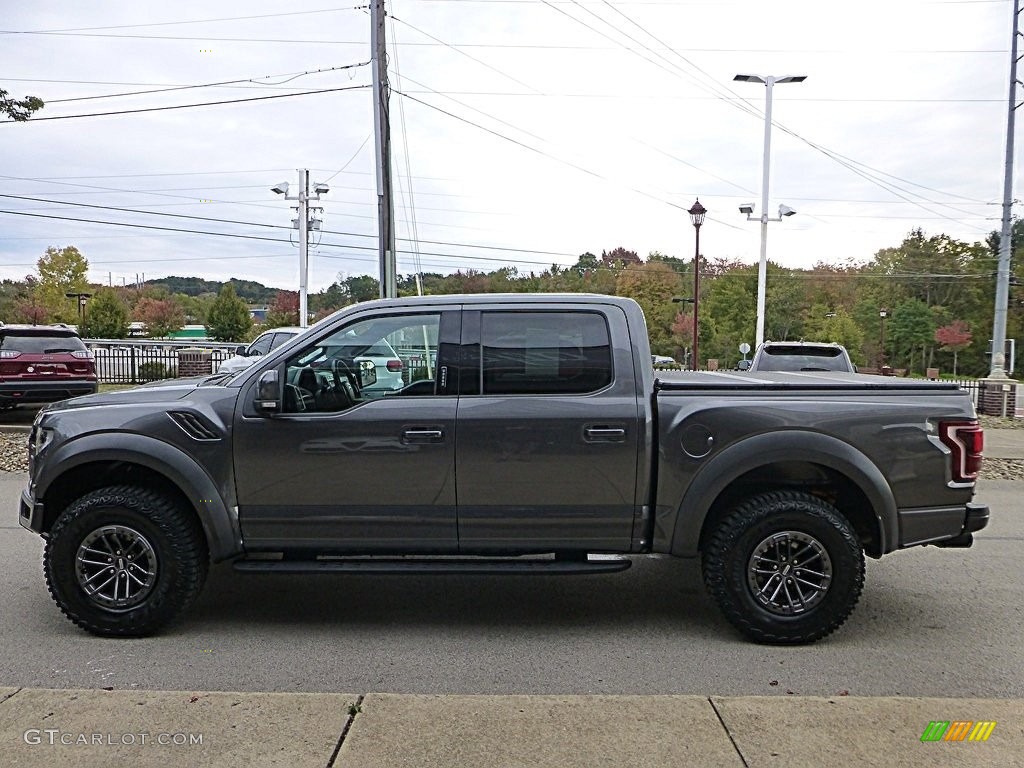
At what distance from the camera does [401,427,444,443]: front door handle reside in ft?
14.7

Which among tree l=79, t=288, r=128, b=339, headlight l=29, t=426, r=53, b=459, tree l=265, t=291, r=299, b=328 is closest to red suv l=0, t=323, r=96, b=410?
headlight l=29, t=426, r=53, b=459

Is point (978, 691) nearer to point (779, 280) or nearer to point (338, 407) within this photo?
point (338, 407)

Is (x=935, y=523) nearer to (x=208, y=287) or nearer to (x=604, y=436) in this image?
(x=604, y=436)

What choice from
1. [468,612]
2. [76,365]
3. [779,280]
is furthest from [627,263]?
[468,612]

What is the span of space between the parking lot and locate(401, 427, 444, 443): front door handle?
1.14m

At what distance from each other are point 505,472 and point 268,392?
4.53 feet

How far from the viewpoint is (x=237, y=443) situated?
179 inches

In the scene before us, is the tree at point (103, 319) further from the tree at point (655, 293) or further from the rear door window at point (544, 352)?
the rear door window at point (544, 352)

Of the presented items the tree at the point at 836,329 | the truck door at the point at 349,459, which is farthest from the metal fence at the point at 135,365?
the tree at the point at 836,329

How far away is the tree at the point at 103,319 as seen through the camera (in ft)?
171

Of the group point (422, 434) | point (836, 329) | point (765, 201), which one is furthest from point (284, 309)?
point (422, 434)

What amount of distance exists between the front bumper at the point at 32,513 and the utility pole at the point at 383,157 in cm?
1193

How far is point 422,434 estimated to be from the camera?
4.50 meters

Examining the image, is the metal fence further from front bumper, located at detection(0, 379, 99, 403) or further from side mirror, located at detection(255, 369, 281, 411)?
side mirror, located at detection(255, 369, 281, 411)
